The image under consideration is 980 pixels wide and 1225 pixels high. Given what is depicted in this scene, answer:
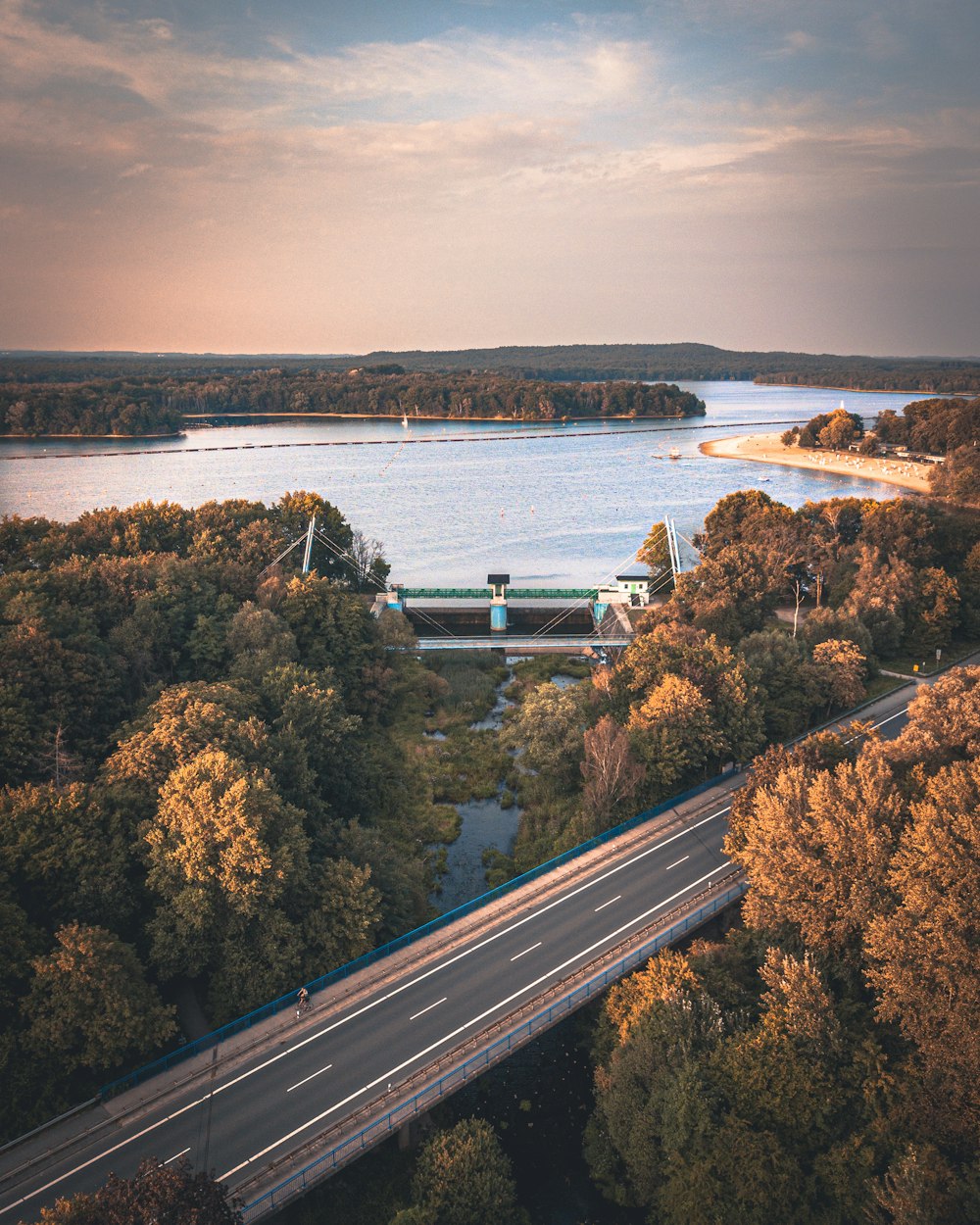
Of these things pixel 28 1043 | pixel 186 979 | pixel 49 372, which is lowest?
pixel 186 979

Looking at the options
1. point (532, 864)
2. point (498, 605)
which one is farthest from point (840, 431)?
point (532, 864)

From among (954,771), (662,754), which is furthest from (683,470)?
(954,771)

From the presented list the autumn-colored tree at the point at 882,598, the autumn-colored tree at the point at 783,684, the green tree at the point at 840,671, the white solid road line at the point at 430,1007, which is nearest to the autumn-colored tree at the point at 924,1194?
the white solid road line at the point at 430,1007

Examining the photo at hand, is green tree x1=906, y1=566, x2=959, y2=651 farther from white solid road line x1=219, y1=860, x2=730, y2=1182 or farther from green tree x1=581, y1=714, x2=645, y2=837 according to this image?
white solid road line x1=219, y1=860, x2=730, y2=1182

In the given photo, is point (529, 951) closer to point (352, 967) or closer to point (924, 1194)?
point (352, 967)

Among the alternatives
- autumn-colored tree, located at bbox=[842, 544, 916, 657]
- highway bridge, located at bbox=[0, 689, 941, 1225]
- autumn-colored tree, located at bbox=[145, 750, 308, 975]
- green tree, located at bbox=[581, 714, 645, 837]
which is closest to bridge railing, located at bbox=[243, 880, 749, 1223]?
highway bridge, located at bbox=[0, 689, 941, 1225]

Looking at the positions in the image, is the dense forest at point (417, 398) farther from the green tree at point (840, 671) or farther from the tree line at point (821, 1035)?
the tree line at point (821, 1035)

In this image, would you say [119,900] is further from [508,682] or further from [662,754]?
[508,682]
